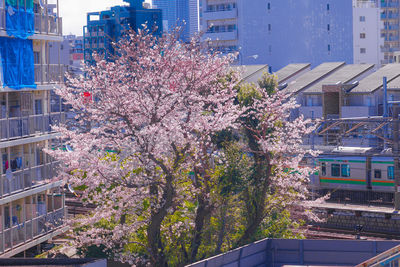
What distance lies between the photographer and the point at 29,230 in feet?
57.4

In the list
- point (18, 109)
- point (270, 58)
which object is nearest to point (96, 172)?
point (18, 109)

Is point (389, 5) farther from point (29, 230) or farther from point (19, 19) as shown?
point (29, 230)

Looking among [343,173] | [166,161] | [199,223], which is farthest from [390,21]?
[166,161]

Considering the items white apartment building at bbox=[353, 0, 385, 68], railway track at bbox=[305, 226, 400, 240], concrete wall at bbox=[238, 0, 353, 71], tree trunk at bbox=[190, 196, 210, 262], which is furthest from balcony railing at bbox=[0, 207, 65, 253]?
white apartment building at bbox=[353, 0, 385, 68]

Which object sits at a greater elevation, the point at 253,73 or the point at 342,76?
the point at 253,73

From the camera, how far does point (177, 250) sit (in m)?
13.1

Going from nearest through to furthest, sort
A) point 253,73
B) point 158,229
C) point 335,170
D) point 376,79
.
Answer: point 158,229
point 335,170
point 376,79
point 253,73

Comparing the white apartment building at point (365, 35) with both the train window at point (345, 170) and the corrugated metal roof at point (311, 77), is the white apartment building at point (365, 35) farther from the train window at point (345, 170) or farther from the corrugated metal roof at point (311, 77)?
the train window at point (345, 170)

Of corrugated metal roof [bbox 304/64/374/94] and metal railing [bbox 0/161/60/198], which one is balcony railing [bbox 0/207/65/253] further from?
corrugated metal roof [bbox 304/64/374/94]

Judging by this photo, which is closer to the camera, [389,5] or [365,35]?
[365,35]

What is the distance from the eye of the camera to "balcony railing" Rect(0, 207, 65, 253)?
16316 mm

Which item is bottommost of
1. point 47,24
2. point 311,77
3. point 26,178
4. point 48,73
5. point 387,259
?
point 387,259

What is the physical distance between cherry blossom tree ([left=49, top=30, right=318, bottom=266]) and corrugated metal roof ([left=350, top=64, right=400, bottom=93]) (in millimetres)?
22841

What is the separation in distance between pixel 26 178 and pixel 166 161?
23.0 ft
